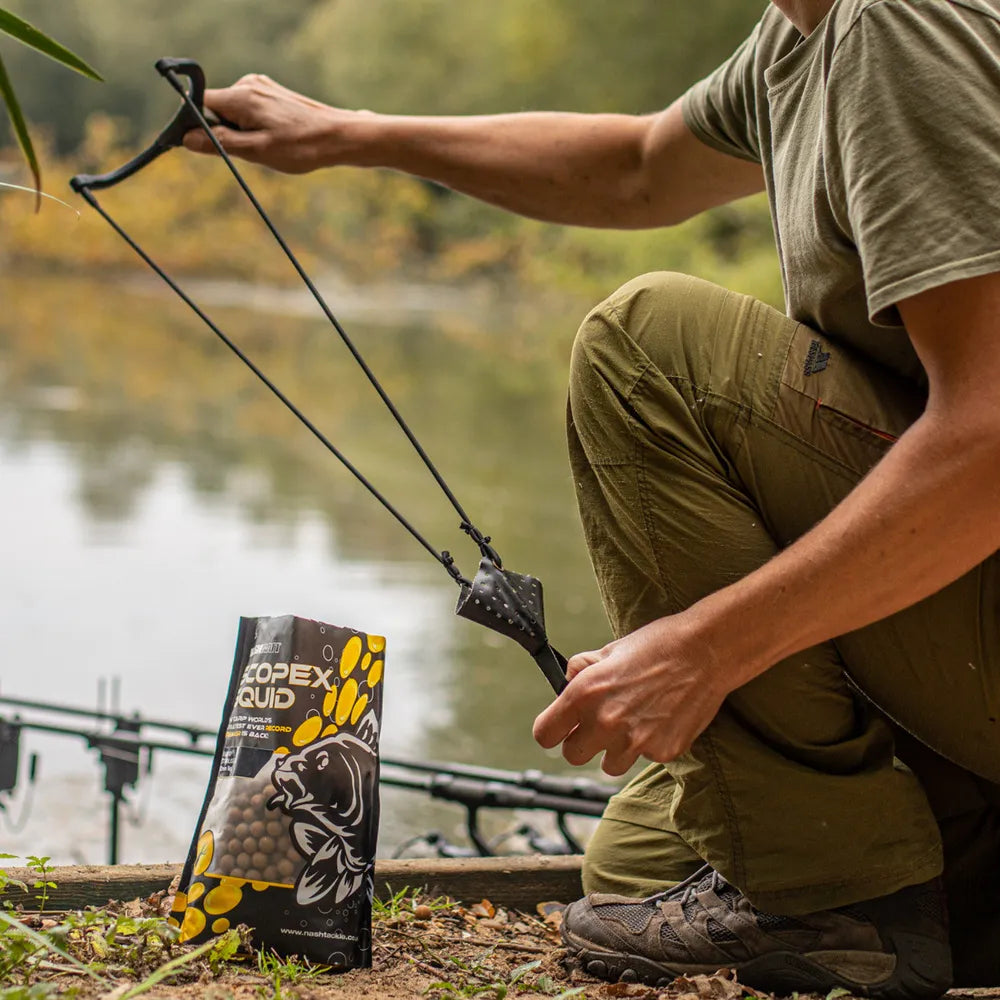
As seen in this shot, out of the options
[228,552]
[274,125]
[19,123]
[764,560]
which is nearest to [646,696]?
[764,560]

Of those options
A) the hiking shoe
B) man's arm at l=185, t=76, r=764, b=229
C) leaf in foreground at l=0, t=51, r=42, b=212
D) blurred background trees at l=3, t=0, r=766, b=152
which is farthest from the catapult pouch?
blurred background trees at l=3, t=0, r=766, b=152

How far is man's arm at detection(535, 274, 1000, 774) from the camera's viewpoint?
1.00 metres

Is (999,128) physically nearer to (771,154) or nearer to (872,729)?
(771,154)

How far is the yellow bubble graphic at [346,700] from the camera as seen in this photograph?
1.21 metres

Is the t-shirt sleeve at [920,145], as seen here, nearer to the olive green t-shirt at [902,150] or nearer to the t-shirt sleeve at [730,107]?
the olive green t-shirt at [902,150]

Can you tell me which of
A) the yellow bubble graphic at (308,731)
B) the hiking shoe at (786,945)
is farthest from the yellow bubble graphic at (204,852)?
the hiking shoe at (786,945)

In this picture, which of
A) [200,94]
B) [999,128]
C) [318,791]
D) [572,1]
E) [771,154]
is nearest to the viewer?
Result: [999,128]

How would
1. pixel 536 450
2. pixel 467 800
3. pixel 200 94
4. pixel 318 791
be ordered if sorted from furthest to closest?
pixel 536 450, pixel 467 800, pixel 200 94, pixel 318 791

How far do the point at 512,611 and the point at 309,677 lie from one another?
19cm

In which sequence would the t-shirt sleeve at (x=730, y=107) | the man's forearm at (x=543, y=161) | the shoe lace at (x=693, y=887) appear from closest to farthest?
the shoe lace at (x=693, y=887), the t-shirt sleeve at (x=730, y=107), the man's forearm at (x=543, y=161)

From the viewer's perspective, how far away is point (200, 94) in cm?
158

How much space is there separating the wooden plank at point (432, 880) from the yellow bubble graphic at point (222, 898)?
10.6 inches

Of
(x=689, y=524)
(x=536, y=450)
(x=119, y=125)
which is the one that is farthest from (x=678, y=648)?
(x=119, y=125)

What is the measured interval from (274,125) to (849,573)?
0.98 m
